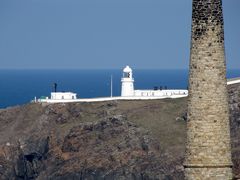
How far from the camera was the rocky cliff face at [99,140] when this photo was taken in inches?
4368

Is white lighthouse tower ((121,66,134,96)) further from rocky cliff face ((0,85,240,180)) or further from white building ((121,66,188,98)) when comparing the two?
rocky cliff face ((0,85,240,180))

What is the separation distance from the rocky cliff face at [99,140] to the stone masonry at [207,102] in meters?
76.8

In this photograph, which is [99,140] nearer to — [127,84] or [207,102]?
[127,84]

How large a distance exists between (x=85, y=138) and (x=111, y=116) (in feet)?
10.9

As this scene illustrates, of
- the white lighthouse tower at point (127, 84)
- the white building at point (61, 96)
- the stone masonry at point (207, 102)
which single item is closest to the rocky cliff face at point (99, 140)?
the white building at point (61, 96)

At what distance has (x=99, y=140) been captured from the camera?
118312 mm

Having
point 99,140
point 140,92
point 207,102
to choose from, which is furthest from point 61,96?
point 207,102

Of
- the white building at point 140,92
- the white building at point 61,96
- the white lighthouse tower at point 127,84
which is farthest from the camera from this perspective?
the white lighthouse tower at point 127,84

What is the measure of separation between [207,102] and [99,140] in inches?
3586

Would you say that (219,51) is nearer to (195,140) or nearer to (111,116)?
(195,140)

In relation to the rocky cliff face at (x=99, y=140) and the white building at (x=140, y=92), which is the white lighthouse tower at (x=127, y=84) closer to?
the white building at (x=140, y=92)

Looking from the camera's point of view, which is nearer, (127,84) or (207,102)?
(207,102)

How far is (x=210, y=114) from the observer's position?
2734 centimetres

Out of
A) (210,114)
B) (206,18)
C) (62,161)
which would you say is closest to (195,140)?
(210,114)
